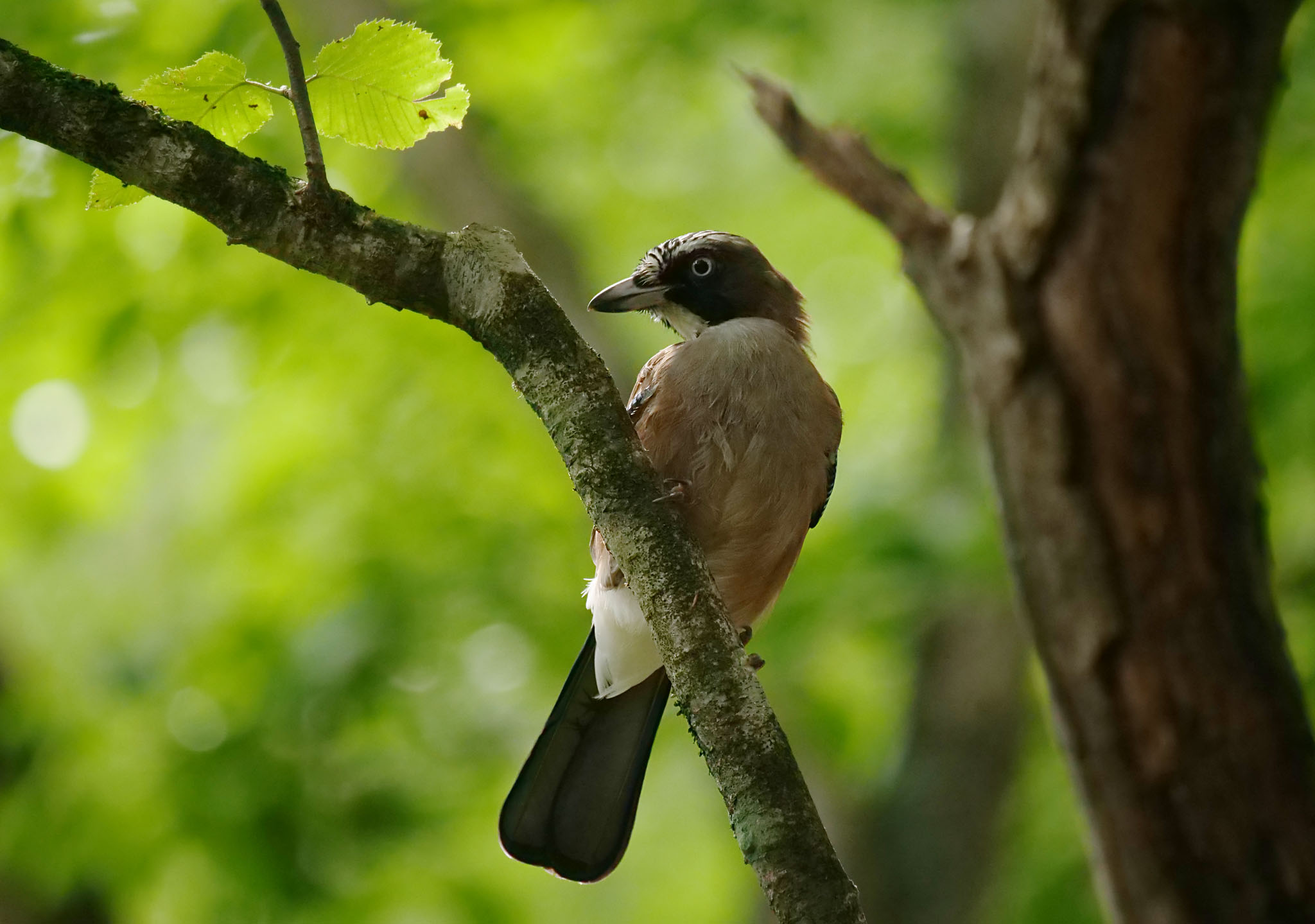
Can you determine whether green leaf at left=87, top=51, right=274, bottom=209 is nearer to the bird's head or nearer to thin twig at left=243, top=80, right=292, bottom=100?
thin twig at left=243, top=80, right=292, bottom=100

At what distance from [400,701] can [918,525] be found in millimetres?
3249

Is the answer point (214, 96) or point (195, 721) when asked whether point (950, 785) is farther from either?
point (214, 96)

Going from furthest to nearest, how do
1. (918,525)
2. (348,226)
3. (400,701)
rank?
(400,701)
(918,525)
(348,226)

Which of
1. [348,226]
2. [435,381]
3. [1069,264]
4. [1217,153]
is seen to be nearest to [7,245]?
[435,381]

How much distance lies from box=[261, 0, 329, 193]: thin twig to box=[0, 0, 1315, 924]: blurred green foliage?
296 cm

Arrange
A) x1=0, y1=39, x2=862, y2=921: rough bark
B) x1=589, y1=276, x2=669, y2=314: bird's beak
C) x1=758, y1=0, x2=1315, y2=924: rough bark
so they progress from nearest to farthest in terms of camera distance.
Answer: x1=0, y1=39, x2=862, y2=921: rough bark, x1=758, y1=0, x2=1315, y2=924: rough bark, x1=589, y1=276, x2=669, y2=314: bird's beak

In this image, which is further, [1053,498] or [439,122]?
[1053,498]

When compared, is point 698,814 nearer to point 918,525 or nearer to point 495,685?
point 495,685

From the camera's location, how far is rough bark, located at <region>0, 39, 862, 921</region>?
8.10 feet

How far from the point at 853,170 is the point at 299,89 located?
114 inches

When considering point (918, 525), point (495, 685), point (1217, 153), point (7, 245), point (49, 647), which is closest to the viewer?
point (1217, 153)

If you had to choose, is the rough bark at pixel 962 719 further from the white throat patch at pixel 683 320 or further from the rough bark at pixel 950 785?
the white throat patch at pixel 683 320

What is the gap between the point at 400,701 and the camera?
7.12 m

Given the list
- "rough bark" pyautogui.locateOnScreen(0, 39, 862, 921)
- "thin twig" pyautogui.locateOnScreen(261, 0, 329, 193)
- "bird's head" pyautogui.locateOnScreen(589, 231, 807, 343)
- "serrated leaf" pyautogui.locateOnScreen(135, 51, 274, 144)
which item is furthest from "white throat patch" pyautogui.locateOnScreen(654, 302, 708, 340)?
"thin twig" pyautogui.locateOnScreen(261, 0, 329, 193)
